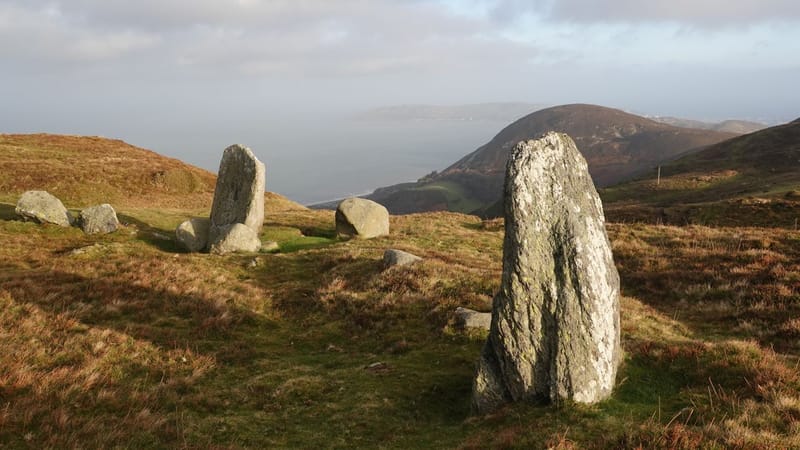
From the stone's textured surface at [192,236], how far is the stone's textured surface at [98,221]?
520cm

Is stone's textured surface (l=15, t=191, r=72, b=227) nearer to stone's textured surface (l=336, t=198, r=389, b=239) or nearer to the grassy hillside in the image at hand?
the grassy hillside

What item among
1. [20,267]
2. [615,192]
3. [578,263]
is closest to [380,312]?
[578,263]

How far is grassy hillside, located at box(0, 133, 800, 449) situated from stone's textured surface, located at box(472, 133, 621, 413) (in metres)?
0.58

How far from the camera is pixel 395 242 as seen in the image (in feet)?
111

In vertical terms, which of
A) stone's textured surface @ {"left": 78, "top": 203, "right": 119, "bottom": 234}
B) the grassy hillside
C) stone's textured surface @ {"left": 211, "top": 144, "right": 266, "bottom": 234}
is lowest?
the grassy hillside

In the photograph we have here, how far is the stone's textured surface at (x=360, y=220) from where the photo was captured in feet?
118

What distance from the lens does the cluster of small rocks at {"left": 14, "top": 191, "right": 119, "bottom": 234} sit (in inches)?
1257

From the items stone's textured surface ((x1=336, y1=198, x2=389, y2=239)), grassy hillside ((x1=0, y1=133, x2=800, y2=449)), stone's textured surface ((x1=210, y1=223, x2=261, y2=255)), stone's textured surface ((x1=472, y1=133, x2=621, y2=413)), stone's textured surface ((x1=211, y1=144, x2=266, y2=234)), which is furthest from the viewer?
stone's textured surface ((x1=336, y1=198, x2=389, y2=239))

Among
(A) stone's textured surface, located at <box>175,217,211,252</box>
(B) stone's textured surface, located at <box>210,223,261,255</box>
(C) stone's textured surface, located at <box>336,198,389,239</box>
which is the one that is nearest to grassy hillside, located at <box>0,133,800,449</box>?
(B) stone's textured surface, located at <box>210,223,261,255</box>

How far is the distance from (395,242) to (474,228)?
13.2 meters

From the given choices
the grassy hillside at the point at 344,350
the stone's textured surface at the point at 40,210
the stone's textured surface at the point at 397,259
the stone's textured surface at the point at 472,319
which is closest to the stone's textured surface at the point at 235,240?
the grassy hillside at the point at 344,350

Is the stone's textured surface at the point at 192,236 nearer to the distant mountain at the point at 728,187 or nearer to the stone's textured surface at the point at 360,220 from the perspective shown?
the stone's textured surface at the point at 360,220

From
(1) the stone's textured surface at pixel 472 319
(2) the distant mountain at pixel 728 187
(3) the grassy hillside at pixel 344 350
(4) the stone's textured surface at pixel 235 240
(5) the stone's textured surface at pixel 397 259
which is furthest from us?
(2) the distant mountain at pixel 728 187

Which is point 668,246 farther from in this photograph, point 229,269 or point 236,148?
point 236,148
